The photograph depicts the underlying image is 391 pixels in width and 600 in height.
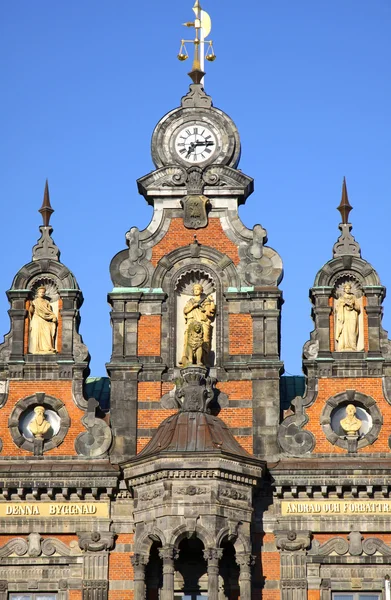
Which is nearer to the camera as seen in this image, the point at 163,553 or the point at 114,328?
the point at 163,553

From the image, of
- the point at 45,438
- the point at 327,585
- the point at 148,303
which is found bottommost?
the point at 327,585

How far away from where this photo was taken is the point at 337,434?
53719 mm

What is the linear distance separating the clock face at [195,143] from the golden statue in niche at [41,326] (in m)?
5.42

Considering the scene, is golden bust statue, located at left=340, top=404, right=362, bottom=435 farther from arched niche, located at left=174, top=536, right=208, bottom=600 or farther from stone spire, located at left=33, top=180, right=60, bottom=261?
stone spire, located at left=33, top=180, right=60, bottom=261

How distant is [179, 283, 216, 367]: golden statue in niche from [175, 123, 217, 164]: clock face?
351cm

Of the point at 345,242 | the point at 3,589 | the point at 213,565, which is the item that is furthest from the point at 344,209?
the point at 3,589

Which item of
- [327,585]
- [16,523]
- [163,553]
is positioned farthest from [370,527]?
[16,523]

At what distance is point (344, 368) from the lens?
54188mm

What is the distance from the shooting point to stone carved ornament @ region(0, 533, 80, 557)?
52781 millimetres

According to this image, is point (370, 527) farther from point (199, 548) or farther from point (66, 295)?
point (66, 295)

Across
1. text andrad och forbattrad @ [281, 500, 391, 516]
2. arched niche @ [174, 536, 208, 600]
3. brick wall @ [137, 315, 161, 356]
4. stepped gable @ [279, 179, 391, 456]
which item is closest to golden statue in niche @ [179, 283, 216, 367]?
brick wall @ [137, 315, 161, 356]

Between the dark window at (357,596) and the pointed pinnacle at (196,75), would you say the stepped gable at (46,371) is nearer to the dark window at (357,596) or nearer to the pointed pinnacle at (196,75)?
the pointed pinnacle at (196,75)

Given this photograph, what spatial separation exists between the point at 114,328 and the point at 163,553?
6610mm

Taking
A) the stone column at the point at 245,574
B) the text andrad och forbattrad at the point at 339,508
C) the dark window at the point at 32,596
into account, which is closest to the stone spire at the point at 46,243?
the dark window at the point at 32,596
